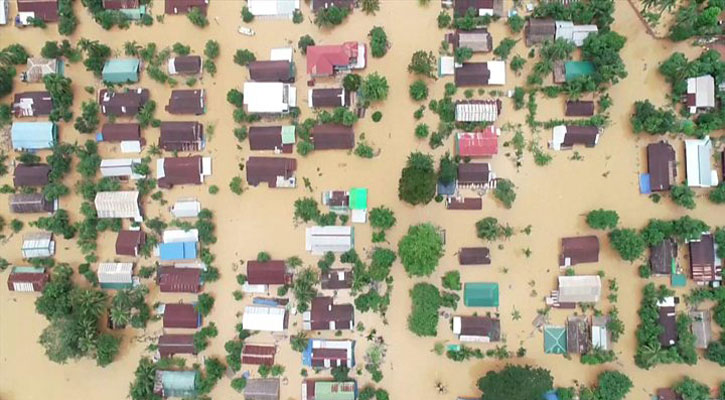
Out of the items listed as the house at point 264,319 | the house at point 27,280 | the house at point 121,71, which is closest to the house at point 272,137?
the house at point 121,71

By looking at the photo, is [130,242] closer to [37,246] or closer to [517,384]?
[37,246]

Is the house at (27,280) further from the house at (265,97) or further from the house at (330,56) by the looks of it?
the house at (330,56)

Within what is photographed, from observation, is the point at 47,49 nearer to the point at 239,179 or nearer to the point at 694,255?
the point at 239,179

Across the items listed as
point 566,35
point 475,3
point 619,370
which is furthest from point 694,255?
point 475,3

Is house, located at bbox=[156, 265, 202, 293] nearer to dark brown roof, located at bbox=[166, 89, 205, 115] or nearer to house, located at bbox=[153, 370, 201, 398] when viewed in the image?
house, located at bbox=[153, 370, 201, 398]

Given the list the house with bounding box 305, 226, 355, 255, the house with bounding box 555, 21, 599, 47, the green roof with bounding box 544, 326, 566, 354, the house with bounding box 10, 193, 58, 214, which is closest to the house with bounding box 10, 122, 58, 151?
the house with bounding box 10, 193, 58, 214

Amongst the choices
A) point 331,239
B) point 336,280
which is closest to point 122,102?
point 331,239
